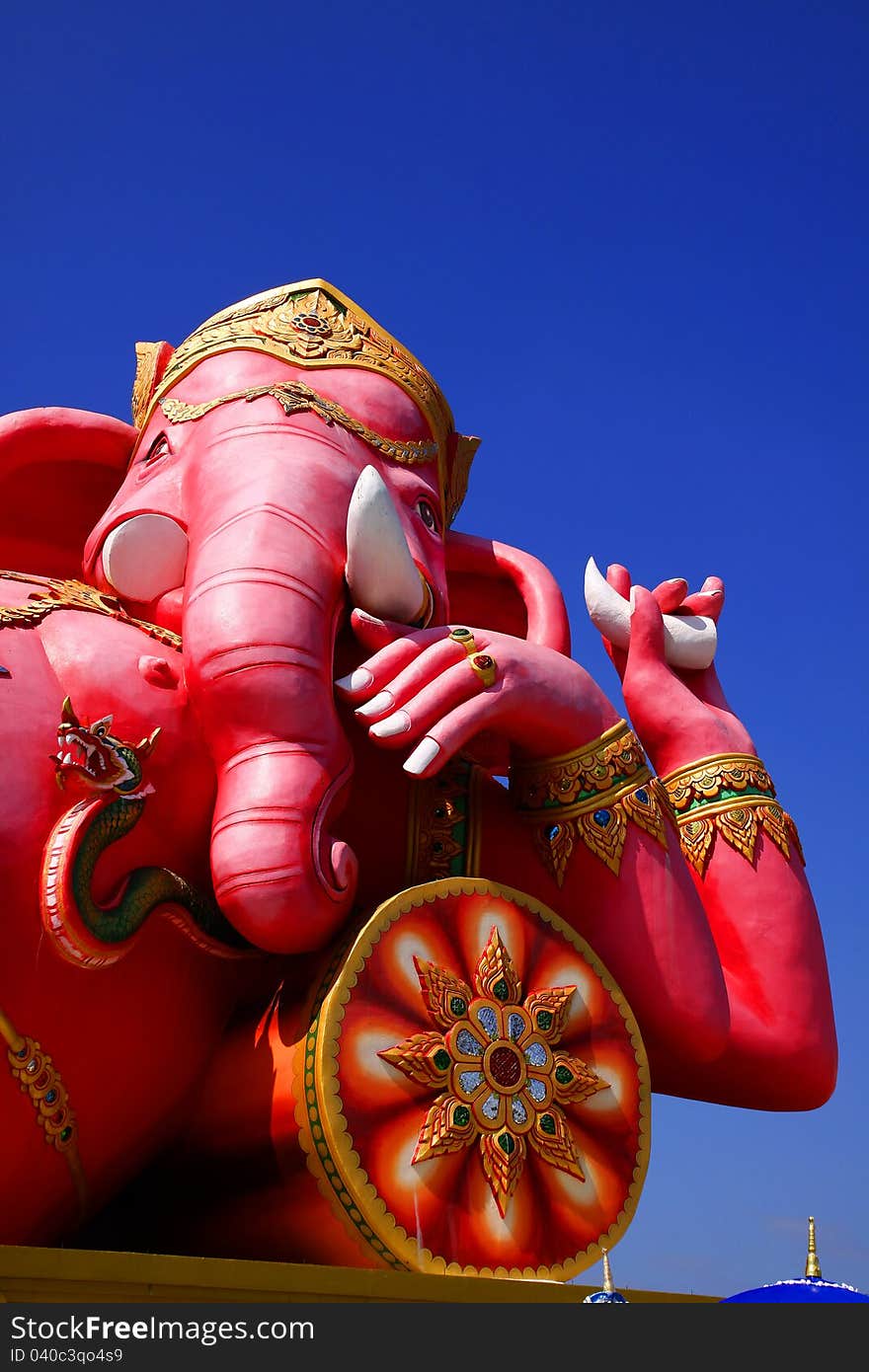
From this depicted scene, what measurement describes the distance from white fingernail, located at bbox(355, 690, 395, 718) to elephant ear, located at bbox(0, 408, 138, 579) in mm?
1673

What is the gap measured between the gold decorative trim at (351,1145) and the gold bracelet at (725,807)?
1.45 m

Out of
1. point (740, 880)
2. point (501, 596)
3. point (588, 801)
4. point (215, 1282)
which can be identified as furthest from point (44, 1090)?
point (501, 596)

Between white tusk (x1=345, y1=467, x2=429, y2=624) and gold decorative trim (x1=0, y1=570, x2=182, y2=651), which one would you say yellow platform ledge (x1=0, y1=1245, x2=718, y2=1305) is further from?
white tusk (x1=345, y1=467, x2=429, y2=624)

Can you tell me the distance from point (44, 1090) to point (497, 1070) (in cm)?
128

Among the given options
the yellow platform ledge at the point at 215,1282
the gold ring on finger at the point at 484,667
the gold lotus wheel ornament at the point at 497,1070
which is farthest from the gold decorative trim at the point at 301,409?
the yellow platform ledge at the point at 215,1282

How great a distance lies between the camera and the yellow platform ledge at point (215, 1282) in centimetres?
341

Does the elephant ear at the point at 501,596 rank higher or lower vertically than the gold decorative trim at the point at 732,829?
higher

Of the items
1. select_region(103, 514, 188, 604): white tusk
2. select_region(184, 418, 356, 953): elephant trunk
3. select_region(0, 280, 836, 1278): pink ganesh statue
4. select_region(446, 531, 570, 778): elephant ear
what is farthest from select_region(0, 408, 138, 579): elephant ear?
select_region(446, 531, 570, 778): elephant ear

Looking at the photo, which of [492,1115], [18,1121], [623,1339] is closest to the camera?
[623,1339]

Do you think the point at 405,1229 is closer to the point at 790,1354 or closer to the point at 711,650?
the point at 790,1354

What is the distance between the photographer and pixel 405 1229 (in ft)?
13.8

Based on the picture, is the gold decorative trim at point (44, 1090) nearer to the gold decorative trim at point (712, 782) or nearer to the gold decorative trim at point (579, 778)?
the gold decorative trim at point (579, 778)

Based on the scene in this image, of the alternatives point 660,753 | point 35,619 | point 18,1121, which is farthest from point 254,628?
point 660,753

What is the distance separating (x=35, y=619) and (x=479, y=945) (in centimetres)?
164
